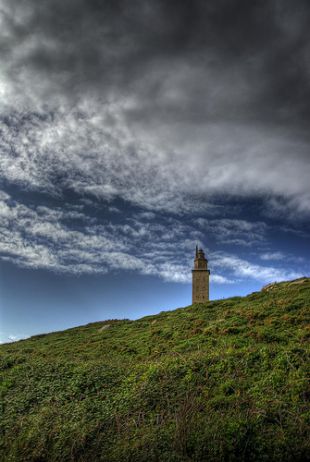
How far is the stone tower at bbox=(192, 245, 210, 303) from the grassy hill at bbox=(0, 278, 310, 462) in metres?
39.1

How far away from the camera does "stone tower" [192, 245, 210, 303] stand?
55.6 metres

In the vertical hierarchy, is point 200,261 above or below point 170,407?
above

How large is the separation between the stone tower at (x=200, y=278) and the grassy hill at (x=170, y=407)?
128ft

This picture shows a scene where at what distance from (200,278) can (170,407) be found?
49.0 m

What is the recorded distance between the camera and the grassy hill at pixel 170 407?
756 cm

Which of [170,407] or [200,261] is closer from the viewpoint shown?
[170,407]

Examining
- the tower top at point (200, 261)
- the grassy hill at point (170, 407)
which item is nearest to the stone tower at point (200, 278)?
the tower top at point (200, 261)

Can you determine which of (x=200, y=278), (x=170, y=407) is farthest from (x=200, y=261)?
(x=170, y=407)

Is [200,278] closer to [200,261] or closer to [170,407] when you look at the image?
[200,261]

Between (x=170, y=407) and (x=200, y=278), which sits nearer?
(x=170, y=407)

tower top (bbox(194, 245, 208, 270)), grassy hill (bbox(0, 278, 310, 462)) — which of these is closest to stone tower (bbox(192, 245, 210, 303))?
tower top (bbox(194, 245, 208, 270))

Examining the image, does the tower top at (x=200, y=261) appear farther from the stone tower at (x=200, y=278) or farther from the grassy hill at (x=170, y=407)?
the grassy hill at (x=170, y=407)

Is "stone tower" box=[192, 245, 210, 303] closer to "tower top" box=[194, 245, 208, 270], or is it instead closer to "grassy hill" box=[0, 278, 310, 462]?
"tower top" box=[194, 245, 208, 270]

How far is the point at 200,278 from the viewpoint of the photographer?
57875 millimetres
